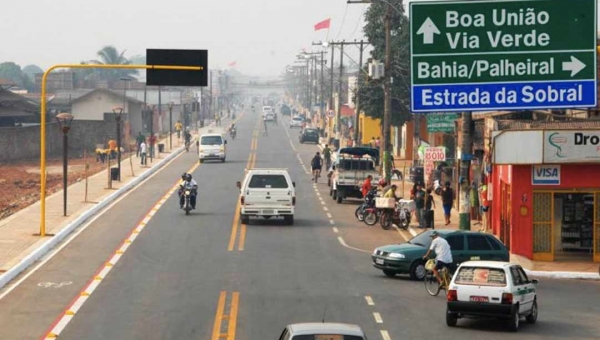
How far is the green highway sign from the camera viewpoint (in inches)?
1366

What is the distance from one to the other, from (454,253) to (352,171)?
24829mm

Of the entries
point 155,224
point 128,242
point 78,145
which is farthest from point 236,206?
point 78,145

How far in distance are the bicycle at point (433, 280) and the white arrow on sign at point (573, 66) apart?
26.8ft

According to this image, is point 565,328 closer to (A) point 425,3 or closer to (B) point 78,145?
(A) point 425,3

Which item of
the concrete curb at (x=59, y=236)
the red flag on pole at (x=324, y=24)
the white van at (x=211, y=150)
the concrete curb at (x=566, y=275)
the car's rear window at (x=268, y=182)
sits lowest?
the concrete curb at (x=566, y=275)

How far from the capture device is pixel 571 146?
36938 mm

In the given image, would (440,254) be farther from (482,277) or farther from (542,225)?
(542,225)

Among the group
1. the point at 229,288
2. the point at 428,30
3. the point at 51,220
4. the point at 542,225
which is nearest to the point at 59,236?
the point at 51,220

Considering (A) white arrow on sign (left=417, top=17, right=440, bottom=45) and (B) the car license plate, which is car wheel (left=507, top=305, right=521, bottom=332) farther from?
(A) white arrow on sign (left=417, top=17, right=440, bottom=45)

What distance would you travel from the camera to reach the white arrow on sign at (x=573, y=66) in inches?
1371

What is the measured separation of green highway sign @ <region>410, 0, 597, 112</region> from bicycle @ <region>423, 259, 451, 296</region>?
19.9 ft

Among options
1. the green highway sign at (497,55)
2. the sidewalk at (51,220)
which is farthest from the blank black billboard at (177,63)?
the green highway sign at (497,55)

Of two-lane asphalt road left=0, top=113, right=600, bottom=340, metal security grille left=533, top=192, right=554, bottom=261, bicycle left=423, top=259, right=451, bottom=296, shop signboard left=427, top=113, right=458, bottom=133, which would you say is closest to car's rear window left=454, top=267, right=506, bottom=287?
two-lane asphalt road left=0, top=113, right=600, bottom=340

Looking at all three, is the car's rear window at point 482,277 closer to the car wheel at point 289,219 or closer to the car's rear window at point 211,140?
the car wheel at point 289,219
